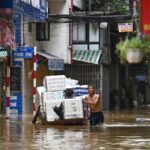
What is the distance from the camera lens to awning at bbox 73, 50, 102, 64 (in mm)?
38794

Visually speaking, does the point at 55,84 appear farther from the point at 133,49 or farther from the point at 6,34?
the point at 133,49

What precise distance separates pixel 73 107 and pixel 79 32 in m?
17.8

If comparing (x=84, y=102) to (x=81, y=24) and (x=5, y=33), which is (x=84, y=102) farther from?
(x=81, y=24)

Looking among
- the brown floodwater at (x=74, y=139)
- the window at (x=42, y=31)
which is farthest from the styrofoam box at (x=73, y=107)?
the window at (x=42, y=31)

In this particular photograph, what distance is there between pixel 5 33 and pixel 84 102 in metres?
4.44

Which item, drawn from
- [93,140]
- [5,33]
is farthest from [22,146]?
[5,33]

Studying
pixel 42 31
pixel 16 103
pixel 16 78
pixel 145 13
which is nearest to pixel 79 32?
pixel 42 31

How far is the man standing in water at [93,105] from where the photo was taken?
22219 mm

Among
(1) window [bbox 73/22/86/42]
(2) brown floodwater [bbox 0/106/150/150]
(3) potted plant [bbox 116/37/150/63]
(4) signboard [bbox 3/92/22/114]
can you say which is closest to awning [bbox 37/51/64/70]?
(4) signboard [bbox 3/92/22/114]

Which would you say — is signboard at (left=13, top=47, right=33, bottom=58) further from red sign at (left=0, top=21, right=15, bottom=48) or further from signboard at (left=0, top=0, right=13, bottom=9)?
signboard at (left=0, top=0, right=13, bottom=9)

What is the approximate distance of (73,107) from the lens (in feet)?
74.6

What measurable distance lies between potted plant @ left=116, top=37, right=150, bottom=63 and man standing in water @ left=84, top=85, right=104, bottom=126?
13950 mm

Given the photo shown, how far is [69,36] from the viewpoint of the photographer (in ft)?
127

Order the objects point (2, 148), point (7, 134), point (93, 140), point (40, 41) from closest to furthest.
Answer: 1. point (2, 148)
2. point (93, 140)
3. point (7, 134)
4. point (40, 41)
